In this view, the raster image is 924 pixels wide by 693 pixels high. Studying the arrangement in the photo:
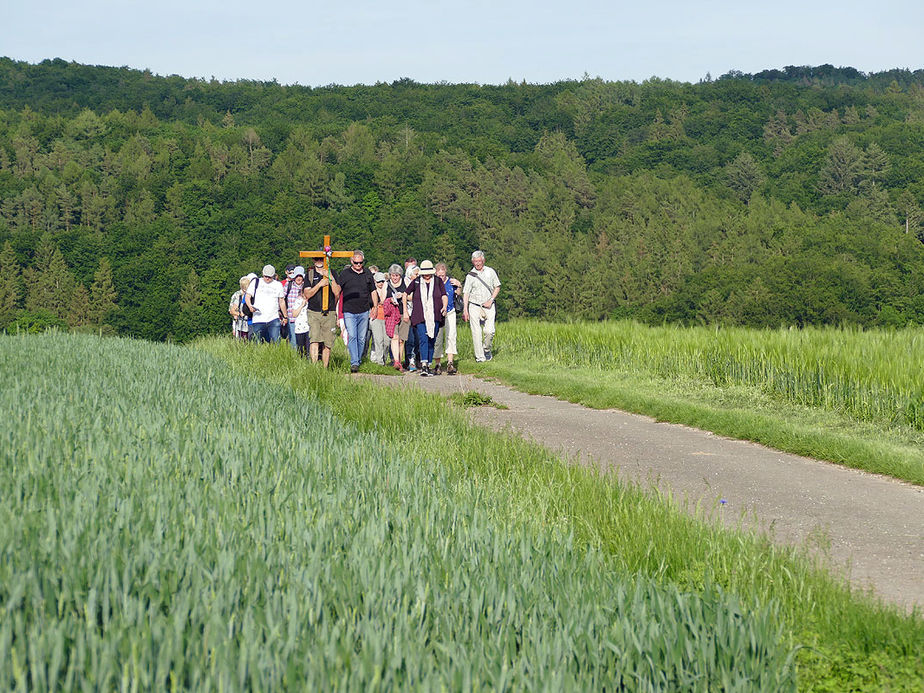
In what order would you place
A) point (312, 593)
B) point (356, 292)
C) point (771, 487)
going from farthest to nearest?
point (356, 292) < point (771, 487) < point (312, 593)

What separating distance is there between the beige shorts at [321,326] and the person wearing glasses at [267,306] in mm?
1313

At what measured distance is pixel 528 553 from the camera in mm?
4508

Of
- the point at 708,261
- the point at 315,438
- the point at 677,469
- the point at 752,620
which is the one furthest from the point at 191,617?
the point at 708,261

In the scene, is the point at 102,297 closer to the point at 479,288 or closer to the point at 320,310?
the point at 479,288

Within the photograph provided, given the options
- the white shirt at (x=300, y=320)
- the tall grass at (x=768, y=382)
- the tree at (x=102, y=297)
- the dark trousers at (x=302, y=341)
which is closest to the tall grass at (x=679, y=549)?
the tall grass at (x=768, y=382)

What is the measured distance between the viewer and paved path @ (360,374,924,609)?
20.5ft

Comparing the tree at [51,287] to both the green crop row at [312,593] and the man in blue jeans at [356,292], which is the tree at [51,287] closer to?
the man in blue jeans at [356,292]

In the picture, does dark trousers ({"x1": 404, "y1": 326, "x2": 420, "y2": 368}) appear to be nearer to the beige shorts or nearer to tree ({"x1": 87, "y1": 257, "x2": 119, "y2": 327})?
the beige shorts

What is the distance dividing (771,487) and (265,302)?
11709 millimetres

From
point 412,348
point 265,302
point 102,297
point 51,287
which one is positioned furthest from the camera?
point 51,287

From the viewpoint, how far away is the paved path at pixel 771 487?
6.24 metres

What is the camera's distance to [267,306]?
18578 millimetres

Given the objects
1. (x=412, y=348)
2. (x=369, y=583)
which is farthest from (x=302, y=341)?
(x=369, y=583)

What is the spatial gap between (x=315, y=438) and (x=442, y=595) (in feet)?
12.9
